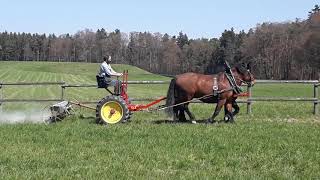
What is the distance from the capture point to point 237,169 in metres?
8.34

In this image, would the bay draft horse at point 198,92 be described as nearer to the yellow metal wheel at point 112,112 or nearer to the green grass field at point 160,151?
the green grass field at point 160,151

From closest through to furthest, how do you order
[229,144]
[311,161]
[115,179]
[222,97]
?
[115,179]
[311,161]
[229,144]
[222,97]

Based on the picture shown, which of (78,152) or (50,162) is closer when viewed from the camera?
(50,162)

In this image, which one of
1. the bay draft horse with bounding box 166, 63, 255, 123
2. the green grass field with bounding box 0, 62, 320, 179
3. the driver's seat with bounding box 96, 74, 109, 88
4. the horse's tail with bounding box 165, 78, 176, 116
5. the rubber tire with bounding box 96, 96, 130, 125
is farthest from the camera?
the driver's seat with bounding box 96, 74, 109, 88

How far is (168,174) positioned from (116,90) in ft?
24.1

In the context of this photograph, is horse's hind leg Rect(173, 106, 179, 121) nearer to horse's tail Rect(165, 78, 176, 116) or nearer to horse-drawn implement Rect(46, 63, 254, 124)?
horse-drawn implement Rect(46, 63, 254, 124)

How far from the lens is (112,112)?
14625 mm

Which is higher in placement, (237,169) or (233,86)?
(233,86)

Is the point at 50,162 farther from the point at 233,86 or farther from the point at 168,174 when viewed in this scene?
the point at 233,86

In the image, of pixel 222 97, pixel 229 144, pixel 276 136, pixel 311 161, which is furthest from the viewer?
pixel 222 97

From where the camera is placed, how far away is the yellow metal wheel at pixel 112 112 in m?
14.6

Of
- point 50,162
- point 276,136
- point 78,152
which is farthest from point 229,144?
point 50,162

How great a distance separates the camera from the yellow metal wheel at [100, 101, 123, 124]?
1462cm

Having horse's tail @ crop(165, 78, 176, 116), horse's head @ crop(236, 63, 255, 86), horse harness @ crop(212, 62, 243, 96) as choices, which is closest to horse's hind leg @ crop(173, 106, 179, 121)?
horse's tail @ crop(165, 78, 176, 116)
